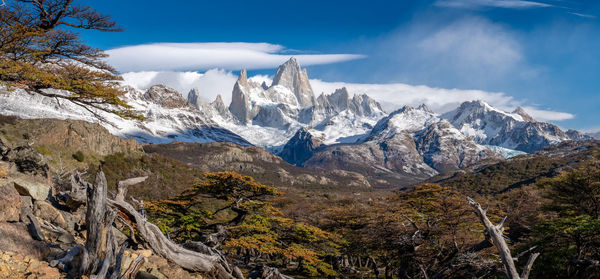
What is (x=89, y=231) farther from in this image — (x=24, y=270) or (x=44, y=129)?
(x=44, y=129)

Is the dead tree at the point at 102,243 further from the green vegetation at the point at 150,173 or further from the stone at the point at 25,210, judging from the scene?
the green vegetation at the point at 150,173

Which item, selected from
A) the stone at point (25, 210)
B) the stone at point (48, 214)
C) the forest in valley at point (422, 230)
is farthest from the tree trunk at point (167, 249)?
the forest in valley at point (422, 230)

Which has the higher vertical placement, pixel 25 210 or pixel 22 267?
pixel 25 210

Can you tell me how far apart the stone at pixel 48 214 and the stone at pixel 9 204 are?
146 cm

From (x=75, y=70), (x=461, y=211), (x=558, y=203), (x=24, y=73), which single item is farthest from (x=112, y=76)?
(x=558, y=203)

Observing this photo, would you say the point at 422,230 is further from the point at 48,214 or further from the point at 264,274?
the point at 48,214

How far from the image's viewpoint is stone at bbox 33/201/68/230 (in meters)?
9.84

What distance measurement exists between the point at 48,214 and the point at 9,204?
2167 millimetres

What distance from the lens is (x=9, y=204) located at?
8.03m

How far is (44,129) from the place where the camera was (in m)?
106

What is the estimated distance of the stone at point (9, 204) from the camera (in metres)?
7.82

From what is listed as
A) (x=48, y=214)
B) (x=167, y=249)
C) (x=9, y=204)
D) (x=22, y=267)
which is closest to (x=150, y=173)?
(x=48, y=214)

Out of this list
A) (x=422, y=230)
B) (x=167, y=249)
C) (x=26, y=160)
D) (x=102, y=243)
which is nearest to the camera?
(x=102, y=243)

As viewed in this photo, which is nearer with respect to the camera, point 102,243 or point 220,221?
point 102,243
